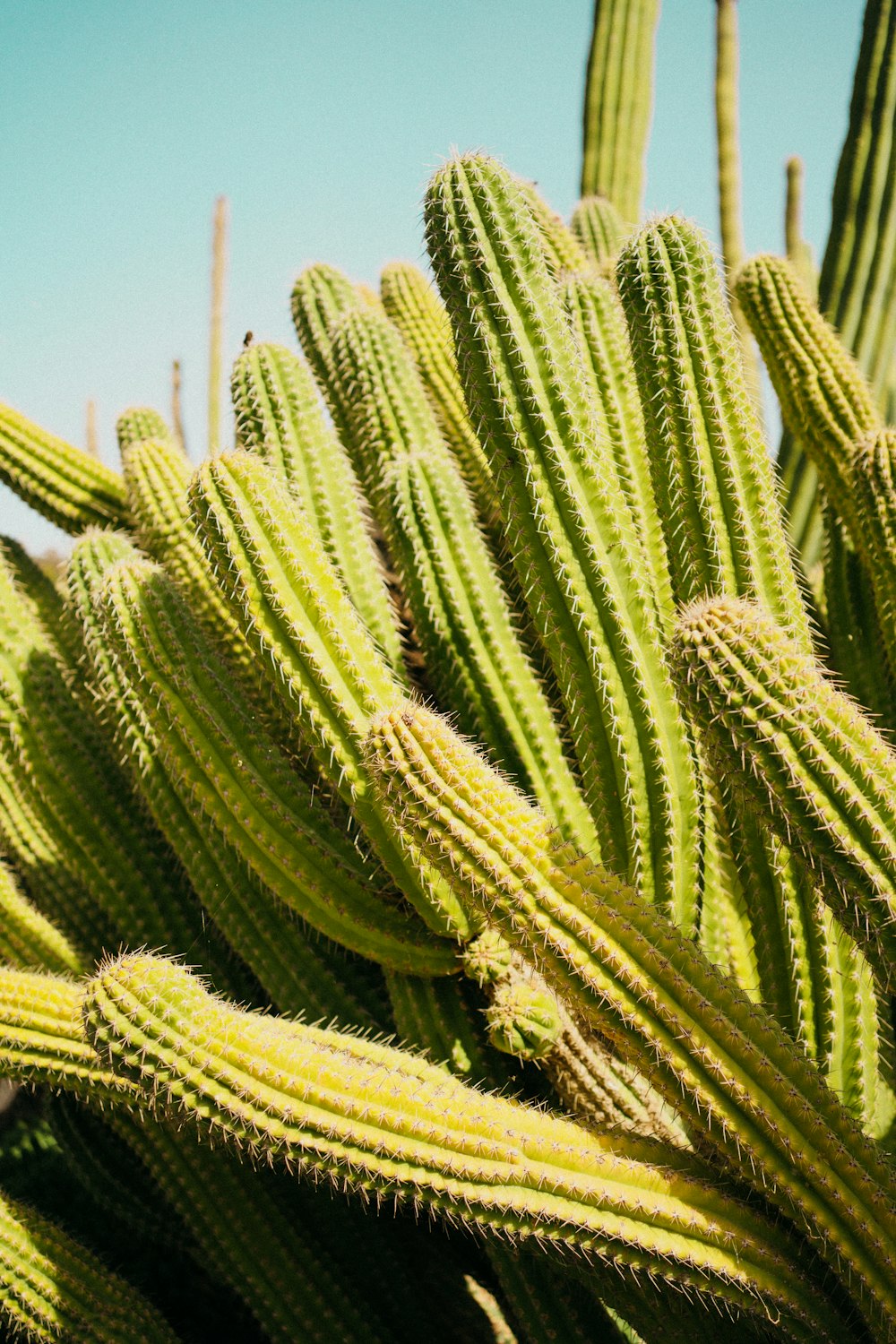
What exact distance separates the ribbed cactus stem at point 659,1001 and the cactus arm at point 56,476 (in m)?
2.11

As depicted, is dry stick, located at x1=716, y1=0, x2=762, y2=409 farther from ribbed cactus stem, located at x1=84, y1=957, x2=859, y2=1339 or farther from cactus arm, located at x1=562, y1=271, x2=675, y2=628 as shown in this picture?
ribbed cactus stem, located at x1=84, y1=957, x2=859, y2=1339

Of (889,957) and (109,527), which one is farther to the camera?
(109,527)

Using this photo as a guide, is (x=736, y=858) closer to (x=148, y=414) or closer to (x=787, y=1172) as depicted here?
(x=787, y=1172)

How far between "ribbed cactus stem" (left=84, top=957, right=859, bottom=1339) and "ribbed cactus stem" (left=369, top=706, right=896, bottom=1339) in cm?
12

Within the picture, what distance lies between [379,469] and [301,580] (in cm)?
80

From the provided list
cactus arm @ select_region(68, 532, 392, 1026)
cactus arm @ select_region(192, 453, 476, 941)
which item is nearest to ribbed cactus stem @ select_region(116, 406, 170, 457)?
cactus arm @ select_region(68, 532, 392, 1026)

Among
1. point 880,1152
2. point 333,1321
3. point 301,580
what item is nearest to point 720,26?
point 301,580

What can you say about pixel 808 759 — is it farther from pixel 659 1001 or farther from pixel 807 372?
pixel 807 372

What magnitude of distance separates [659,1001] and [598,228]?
3283mm

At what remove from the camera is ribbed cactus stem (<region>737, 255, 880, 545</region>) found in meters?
2.85

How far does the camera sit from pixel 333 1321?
7.52 ft

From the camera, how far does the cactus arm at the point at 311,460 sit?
2.55 metres

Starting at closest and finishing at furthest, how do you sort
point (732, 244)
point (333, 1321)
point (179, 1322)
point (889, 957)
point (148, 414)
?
point (889, 957)
point (333, 1321)
point (179, 1322)
point (148, 414)
point (732, 244)

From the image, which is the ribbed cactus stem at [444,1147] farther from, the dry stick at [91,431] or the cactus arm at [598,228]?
the dry stick at [91,431]
